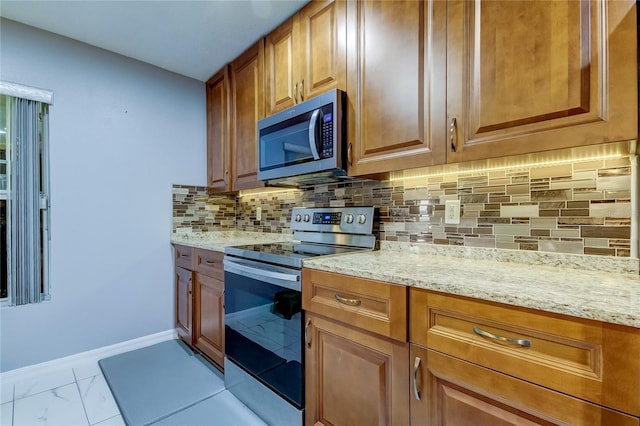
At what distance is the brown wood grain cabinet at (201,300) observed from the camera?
1952 millimetres

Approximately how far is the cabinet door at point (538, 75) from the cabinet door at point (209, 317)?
163 cm

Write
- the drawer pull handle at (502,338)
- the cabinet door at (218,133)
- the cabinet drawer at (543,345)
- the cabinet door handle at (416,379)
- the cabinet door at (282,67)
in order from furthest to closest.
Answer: the cabinet door at (218,133) < the cabinet door at (282,67) < the cabinet door handle at (416,379) < the drawer pull handle at (502,338) < the cabinet drawer at (543,345)

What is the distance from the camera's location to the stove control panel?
174 centimetres

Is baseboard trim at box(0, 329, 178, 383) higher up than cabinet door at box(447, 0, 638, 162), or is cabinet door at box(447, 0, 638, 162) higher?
cabinet door at box(447, 0, 638, 162)

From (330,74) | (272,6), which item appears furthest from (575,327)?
(272,6)

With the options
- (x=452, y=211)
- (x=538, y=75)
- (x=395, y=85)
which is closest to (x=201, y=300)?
(x=452, y=211)

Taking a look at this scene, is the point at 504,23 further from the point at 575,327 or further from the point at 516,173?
the point at 575,327

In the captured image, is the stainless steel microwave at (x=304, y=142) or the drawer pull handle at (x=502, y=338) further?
the stainless steel microwave at (x=304, y=142)

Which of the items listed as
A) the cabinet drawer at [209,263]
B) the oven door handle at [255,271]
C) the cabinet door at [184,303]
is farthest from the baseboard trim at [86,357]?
the oven door handle at [255,271]

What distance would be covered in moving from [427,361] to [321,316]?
18.4 inches

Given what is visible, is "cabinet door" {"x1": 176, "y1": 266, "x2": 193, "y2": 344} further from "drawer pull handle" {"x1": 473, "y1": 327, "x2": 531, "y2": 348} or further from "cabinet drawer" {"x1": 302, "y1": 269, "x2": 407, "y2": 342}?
"drawer pull handle" {"x1": 473, "y1": 327, "x2": 531, "y2": 348}

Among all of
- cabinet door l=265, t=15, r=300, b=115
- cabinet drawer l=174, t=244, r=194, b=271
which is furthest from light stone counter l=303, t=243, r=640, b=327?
cabinet drawer l=174, t=244, r=194, b=271

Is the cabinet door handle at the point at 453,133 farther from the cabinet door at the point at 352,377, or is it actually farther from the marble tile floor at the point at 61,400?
the marble tile floor at the point at 61,400

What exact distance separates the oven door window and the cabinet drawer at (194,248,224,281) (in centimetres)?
16
